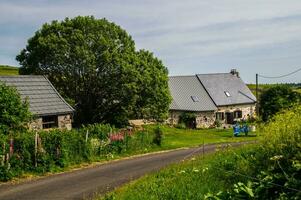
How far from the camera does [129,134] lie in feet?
109

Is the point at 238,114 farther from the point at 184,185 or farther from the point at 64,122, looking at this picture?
the point at 184,185

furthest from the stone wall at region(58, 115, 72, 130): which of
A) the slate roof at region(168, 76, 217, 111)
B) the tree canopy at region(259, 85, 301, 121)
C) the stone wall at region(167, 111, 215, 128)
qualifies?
the tree canopy at region(259, 85, 301, 121)

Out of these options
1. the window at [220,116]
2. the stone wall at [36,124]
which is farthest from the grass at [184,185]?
the window at [220,116]

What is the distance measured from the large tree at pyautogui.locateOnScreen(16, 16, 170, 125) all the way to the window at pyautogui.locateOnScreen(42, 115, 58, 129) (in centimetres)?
761

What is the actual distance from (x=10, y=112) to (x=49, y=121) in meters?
7.02

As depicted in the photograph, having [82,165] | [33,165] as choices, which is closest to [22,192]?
[33,165]

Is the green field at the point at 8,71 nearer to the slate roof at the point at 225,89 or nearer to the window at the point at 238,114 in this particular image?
the slate roof at the point at 225,89

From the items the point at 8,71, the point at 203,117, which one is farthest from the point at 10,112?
the point at 8,71

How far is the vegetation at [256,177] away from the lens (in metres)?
8.70

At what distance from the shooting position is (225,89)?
224 ft

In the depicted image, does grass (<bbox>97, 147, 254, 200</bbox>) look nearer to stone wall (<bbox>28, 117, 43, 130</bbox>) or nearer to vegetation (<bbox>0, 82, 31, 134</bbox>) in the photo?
vegetation (<bbox>0, 82, 31, 134</bbox>)

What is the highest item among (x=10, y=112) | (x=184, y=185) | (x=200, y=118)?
(x=10, y=112)

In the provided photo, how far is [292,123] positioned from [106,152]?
2152 cm

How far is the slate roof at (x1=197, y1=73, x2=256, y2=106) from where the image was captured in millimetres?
65688
